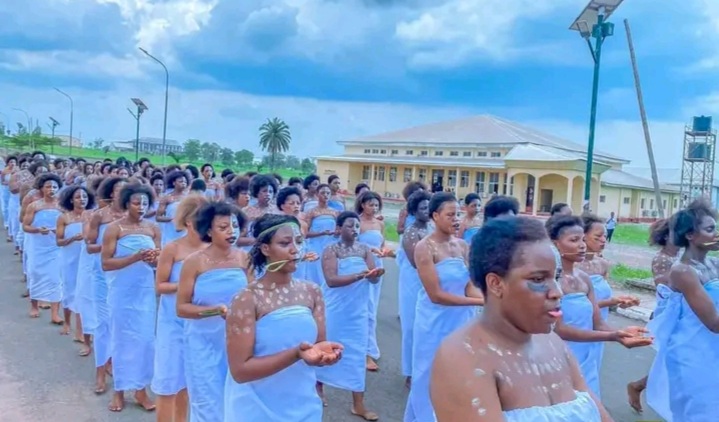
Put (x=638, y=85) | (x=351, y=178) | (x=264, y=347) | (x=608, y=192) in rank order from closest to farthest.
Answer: (x=264, y=347), (x=638, y=85), (x=608, y=192), (x=351, y=178)

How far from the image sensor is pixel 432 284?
4656 millimetres

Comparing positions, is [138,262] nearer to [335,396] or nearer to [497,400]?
[335,396]

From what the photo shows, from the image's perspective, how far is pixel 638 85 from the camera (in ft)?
44.9

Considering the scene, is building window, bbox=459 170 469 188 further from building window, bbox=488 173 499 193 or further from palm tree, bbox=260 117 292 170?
palm tree, bbox=260 117 292 170

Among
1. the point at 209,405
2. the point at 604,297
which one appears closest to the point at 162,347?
the point at 209,405

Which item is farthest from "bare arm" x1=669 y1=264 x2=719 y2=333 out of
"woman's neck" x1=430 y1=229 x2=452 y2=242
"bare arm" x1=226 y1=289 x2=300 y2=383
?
"bare arm" x1=226 y1=289 x2=300 y2=383

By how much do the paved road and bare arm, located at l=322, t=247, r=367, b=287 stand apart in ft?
3.66

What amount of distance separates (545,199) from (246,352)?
37.1 metres

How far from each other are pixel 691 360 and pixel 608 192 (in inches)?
1510

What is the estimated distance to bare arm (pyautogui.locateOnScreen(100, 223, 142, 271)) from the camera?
5309 millimetres

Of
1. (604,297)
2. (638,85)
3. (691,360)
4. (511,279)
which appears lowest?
(691,360)

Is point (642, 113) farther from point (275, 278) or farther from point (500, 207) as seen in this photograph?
point (275, 278)

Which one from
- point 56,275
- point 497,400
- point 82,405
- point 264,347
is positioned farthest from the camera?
point 56,275

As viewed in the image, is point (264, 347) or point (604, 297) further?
point (604, 297)
